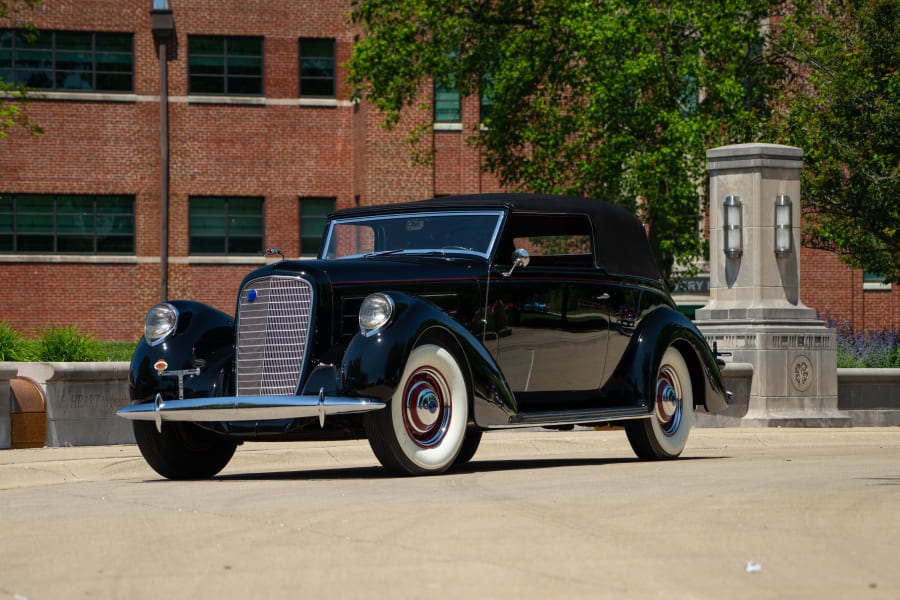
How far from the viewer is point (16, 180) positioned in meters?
41.6

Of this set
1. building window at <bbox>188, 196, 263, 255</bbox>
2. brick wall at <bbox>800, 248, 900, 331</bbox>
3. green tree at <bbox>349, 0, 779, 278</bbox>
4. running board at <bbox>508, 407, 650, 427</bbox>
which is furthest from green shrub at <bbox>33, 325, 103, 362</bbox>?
brick wall at <bbox>800, 248, 900, 331</bbox>

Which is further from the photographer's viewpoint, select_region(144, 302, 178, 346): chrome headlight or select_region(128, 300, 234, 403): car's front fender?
select_region(144, 302, 178, 346): chrome headlight

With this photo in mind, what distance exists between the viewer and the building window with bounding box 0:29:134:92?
41.8 m

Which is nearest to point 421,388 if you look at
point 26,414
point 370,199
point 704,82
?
point 26,414

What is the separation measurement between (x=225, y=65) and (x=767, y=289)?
2554 centimetres

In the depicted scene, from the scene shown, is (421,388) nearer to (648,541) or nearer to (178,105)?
(648,541)

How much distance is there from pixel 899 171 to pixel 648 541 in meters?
20.4

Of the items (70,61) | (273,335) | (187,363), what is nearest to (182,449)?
(187,363)

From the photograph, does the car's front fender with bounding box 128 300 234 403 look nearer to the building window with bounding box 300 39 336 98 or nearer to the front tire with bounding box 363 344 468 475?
the front tire with bounding box 363 344 468 475

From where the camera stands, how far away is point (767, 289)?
2022 centimetres

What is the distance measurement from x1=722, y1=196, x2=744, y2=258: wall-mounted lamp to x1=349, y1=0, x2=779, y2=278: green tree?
959cm

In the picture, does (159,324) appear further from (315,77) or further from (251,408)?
(315,77)

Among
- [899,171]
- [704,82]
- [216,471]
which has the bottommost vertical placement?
[216,471]

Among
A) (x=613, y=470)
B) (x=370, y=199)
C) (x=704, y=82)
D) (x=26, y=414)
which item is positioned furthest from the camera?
(x=370, y=199)
